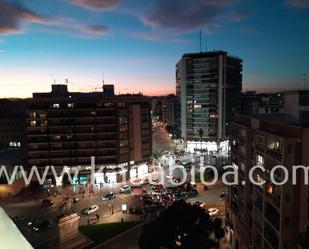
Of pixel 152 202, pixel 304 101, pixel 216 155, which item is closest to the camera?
pixel 304 101

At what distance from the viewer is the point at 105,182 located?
7006cm

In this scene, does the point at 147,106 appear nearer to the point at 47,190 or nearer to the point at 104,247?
the point at 47,190

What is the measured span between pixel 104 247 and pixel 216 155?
68936mm

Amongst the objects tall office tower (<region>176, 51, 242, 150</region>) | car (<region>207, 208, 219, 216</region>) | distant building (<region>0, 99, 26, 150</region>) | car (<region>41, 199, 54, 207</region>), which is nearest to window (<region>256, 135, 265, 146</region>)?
car (<region>207, 208, 219, 216</region>)

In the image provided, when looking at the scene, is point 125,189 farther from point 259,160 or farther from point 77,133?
point 259,160

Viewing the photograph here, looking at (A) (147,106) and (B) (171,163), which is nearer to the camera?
(A) (147,106)

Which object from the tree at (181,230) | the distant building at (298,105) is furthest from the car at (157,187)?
the tree at (181,230)

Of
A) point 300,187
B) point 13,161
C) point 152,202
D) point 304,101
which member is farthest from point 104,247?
point 13,161

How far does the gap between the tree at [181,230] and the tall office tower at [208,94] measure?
Answer: 81024mm

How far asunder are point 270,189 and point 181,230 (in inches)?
377

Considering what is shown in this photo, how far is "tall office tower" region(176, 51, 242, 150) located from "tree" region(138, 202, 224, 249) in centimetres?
8102

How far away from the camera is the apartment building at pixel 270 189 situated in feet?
81.0

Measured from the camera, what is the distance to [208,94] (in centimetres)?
10719

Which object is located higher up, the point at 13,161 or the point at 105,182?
the point at 13,161
